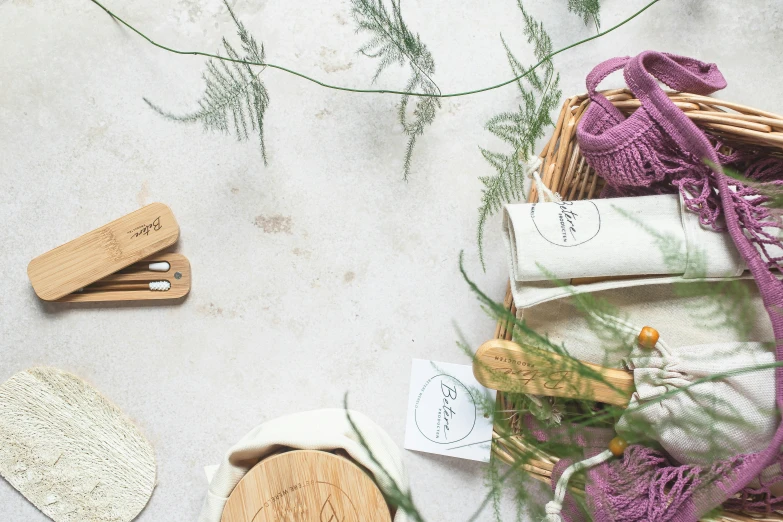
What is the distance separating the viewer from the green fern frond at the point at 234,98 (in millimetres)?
924

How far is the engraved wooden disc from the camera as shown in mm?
847

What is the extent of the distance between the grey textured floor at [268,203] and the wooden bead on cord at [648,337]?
0.23 meters

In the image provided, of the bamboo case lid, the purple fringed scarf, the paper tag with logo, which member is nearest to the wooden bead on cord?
the purple fringed scarf

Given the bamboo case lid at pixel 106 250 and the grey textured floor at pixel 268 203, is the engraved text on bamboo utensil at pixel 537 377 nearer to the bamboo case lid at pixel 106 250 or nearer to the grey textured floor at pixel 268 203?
the grey textured floor at pixel 268 203

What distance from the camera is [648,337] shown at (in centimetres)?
82

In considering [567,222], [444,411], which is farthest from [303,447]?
[567,222]

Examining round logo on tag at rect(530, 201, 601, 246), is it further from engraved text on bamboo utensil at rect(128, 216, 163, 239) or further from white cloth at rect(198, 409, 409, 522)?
engraved text on bamboo utensil at rect(128, 216, 163, 239)

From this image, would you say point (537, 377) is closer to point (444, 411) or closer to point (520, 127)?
→ point (444, 411)

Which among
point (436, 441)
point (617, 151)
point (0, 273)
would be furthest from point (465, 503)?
point (0, 273)

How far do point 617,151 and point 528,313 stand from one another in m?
0.24

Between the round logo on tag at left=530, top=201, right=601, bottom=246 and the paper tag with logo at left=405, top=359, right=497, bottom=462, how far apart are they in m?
0.27

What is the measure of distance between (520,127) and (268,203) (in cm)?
40

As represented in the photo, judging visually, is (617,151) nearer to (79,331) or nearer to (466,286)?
(466,286)

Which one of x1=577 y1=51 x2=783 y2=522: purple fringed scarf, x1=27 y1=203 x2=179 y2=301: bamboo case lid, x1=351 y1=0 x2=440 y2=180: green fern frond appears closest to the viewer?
x1=577 y1=51 x2=783 y2=522: purple fringed scarf
